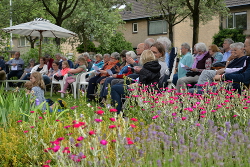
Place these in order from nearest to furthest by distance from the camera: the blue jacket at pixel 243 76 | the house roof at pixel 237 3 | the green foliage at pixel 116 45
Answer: the blue jacket at pixel 243 76
the house roof at pixel 237 3
the green foliage at pixel 116 45

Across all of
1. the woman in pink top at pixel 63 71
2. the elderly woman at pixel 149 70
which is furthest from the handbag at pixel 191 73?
the woman in pink top at pixel 63 71

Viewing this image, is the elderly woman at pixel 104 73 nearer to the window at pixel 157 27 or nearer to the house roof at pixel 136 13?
the window at pixel 157 27

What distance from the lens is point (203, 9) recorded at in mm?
26172

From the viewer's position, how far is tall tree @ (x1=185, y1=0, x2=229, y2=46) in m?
16.6

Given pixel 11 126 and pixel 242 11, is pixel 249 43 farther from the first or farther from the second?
pixel 242 11

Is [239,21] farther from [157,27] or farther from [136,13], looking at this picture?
[136,13]

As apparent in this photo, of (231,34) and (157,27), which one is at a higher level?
(157,27)

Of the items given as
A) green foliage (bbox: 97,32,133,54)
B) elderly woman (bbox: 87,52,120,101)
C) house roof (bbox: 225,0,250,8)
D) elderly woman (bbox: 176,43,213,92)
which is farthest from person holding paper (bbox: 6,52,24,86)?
house roof (bbox: 225,0,250,8)

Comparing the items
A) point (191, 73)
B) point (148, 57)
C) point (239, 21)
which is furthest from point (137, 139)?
point (239, 21)

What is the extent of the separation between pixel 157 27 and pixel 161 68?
1275 inches

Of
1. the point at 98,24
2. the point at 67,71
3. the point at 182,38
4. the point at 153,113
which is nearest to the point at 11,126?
the point at 153,113

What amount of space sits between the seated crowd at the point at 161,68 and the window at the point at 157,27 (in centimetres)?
2514

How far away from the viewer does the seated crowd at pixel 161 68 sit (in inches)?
258

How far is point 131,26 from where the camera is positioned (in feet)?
135
